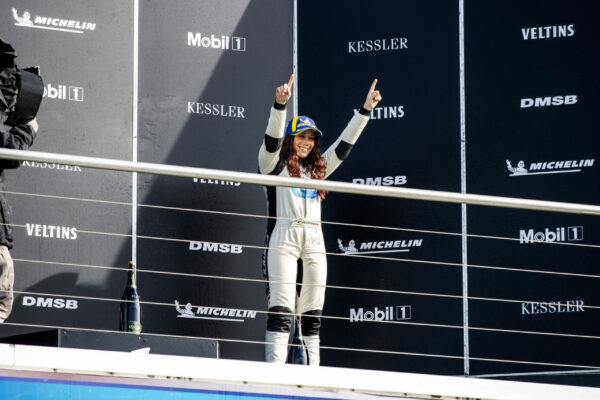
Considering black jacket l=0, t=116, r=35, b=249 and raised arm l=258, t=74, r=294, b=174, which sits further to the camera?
raised arm l=258, t=74, r=294, b=174

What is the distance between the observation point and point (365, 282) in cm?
703

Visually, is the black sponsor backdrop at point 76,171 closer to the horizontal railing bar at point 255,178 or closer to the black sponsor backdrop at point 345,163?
the black sponsor backdrop at point 345,163

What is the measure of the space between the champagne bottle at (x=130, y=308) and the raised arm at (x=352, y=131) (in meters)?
1.17

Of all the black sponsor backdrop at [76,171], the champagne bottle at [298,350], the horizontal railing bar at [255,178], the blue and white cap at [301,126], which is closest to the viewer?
the horizontal railing bar at [255,178]

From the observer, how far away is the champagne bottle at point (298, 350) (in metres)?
5.98

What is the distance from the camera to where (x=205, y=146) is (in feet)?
23.2

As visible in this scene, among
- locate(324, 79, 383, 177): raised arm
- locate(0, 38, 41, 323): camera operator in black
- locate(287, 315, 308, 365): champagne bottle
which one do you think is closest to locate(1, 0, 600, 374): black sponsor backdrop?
locate(287, 315, 308, 365): champagne bottle

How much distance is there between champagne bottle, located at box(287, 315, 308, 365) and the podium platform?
965 mm

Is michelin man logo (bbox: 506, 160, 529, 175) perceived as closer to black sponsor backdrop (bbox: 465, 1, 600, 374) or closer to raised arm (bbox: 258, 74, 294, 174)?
black sponsor backdrop (bbox: 465, 1, 600, 374)

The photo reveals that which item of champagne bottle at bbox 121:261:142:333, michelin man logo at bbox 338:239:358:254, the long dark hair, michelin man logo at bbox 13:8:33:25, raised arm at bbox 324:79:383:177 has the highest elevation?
michelin man logo at bbox 13:8:33:25

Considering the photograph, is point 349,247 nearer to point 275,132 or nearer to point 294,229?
point 294,229

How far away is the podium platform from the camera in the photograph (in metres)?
4.75

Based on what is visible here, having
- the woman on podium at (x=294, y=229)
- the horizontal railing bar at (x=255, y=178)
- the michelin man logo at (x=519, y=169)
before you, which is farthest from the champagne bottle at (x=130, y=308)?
the michelin man logo at (x=519, y=169)

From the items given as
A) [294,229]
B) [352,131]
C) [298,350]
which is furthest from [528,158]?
[298,350]
